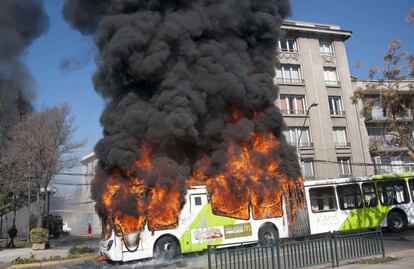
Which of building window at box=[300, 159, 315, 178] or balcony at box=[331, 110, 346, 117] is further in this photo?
balcony at box=[331, 110, 346, 117]

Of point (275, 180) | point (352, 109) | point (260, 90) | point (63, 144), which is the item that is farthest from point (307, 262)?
point (352, 109)

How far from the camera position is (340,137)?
34750 mm

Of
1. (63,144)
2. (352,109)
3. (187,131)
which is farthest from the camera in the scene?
(352,109)

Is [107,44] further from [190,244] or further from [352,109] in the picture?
[352,109]

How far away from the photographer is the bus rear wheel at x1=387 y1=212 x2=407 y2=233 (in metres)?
18.0

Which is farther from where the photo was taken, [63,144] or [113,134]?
[63,144]

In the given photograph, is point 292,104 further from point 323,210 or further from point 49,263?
point 49,263

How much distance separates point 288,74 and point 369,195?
722 inches

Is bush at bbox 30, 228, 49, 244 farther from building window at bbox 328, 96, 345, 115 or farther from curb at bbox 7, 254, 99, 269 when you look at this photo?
building window at bbox 328, 96, 345, 115

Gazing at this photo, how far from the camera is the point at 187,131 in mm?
15070

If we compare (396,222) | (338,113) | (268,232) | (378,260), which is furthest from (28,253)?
(338,113)

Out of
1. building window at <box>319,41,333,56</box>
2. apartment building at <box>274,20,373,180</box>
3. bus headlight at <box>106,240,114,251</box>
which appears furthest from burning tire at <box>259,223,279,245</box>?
building window at <box>319,41,333,56</box>

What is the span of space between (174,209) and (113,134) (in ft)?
13.2

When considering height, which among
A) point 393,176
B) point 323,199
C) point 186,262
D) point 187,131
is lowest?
point 186,262
